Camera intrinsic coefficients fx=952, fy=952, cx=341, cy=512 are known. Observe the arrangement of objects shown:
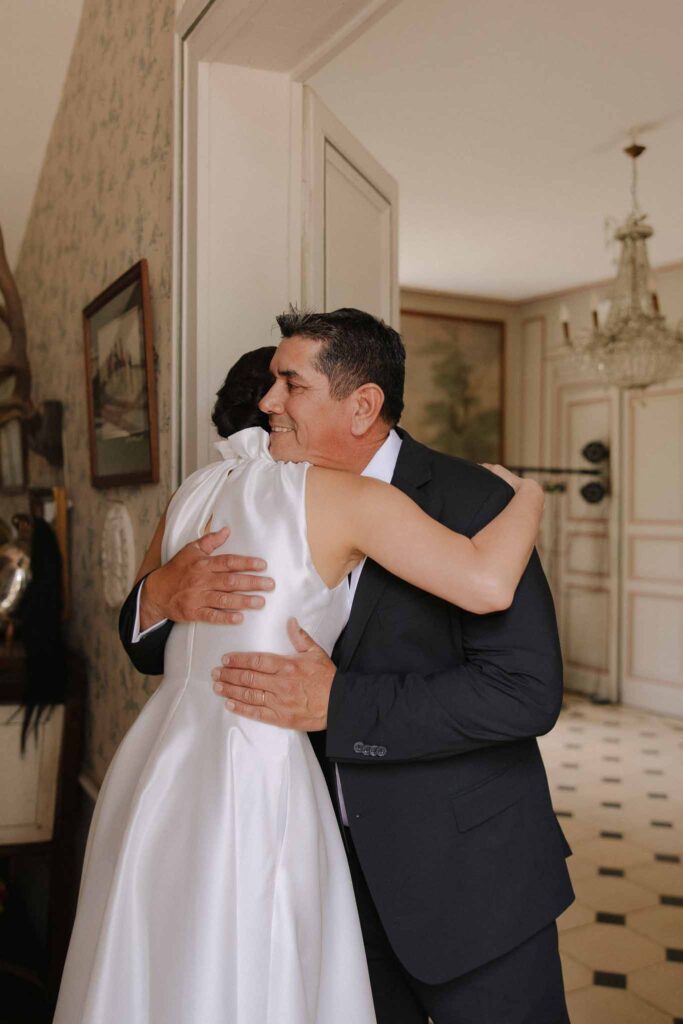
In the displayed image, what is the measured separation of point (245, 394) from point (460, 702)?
0.70 metres

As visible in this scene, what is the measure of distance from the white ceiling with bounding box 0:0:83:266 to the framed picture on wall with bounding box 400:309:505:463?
4203mm

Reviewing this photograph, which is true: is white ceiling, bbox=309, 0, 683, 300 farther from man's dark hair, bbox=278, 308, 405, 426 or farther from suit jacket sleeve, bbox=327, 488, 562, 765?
suit jacket sleeve, bbox=327, 488, 562, 765

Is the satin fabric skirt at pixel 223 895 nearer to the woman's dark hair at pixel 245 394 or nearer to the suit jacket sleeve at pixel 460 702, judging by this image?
the suit jacket sleeve at pixel 460 702

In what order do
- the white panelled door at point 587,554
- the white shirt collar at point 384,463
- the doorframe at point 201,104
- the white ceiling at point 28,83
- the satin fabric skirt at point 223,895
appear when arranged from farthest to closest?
the white panelled door at point 587,554 → the white ceiling at point 28,83 → the doorframe at point 201,104 → the white shirt collar at point 384,463 → the satin fabric skirt at point 223,895

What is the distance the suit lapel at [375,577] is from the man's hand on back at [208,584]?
0.20 metres

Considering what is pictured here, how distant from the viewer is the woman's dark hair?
5.77 feet

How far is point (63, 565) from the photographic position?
10.8 feet

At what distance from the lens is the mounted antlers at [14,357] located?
3.71 m

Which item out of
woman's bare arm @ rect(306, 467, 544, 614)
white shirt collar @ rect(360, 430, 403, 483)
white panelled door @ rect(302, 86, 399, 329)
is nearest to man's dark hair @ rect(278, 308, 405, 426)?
white shirt collar @ rect(360, 430, 403, 483)

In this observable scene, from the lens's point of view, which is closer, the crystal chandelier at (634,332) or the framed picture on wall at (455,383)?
the crystal chandelier at (634,332)

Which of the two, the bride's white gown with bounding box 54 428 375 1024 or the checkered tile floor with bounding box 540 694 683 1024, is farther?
the checkered tile floor with bounding box 540 694 683 1024

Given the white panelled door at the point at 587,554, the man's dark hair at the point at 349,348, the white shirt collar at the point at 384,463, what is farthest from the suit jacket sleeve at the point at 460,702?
the white panelled door at the point at 587,554

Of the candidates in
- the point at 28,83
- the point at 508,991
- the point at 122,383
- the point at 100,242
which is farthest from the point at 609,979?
the point at 28,83

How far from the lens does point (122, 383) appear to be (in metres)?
2.82
